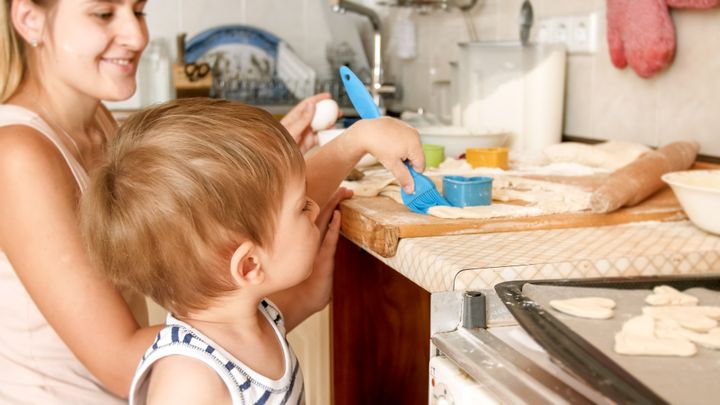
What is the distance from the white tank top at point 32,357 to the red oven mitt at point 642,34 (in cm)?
101

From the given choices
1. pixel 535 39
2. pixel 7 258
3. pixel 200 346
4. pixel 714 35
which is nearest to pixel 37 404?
pixel 7 258

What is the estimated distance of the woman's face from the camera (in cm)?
101

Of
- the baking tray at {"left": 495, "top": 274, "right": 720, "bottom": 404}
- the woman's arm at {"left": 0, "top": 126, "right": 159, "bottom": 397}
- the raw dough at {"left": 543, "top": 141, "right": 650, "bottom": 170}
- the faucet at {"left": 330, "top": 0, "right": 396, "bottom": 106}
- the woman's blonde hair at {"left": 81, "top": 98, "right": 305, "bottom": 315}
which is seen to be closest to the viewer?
the baking tray at {"left": 495, "top": 274, "right": 720, "bottom": 404}

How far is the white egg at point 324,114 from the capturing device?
130cm

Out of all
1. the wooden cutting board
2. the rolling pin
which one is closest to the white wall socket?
the rolling pin

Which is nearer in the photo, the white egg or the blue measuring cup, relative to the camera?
the blue measuring cup

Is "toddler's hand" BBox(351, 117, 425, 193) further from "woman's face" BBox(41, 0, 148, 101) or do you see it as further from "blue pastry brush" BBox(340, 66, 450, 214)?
"woman's face" BBox(41, 0, 148, 101)

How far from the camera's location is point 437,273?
0.82 meters

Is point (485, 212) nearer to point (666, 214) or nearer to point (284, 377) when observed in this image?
point (666, 214)

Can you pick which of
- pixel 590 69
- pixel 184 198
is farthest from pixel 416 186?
pixel 590 69

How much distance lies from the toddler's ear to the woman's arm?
184mm

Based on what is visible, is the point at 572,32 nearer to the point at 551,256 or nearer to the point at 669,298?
the point at 551,256

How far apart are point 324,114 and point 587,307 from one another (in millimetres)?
729

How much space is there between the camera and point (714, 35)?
1.31 m
